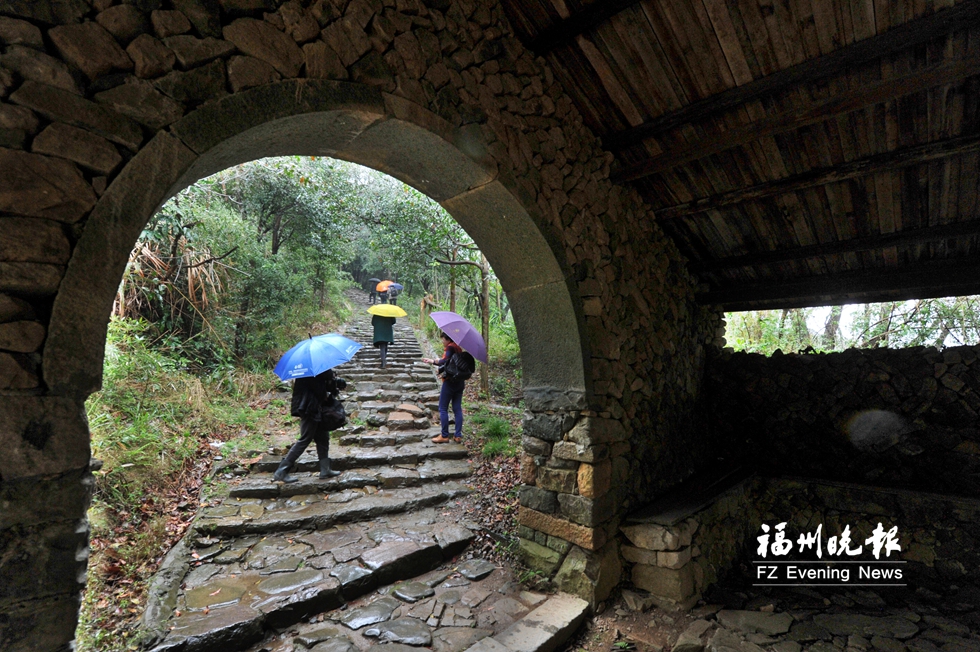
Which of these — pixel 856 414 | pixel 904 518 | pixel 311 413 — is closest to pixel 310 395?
pixel 311 413

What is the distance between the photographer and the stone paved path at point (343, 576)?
239cm

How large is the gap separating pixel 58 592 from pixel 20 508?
0.26 m

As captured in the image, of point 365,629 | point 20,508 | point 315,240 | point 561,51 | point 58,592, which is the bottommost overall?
point 365,629

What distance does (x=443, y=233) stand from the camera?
25.0 feet

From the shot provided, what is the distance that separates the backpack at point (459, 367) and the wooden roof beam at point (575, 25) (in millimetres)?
3255

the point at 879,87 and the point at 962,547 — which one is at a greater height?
the point at 879,87

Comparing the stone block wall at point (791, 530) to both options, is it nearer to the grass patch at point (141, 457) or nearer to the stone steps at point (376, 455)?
the stone steps at point (376, 455)

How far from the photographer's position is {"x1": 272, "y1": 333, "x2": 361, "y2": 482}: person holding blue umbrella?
391 cm

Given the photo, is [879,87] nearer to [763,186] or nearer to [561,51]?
[763,186]

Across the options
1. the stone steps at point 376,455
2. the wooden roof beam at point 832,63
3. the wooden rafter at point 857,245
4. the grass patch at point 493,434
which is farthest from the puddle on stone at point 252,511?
the wooden rafter at point 857,245

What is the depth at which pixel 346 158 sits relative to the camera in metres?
2.49

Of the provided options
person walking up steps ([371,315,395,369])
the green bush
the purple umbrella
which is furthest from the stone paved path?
person walking up steps ([371,315,395,369])

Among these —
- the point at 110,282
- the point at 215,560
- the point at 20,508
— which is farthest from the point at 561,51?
the point at 215,560

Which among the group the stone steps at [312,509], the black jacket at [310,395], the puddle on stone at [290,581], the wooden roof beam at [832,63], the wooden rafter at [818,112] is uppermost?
the wooden roof beam at [832,63]
